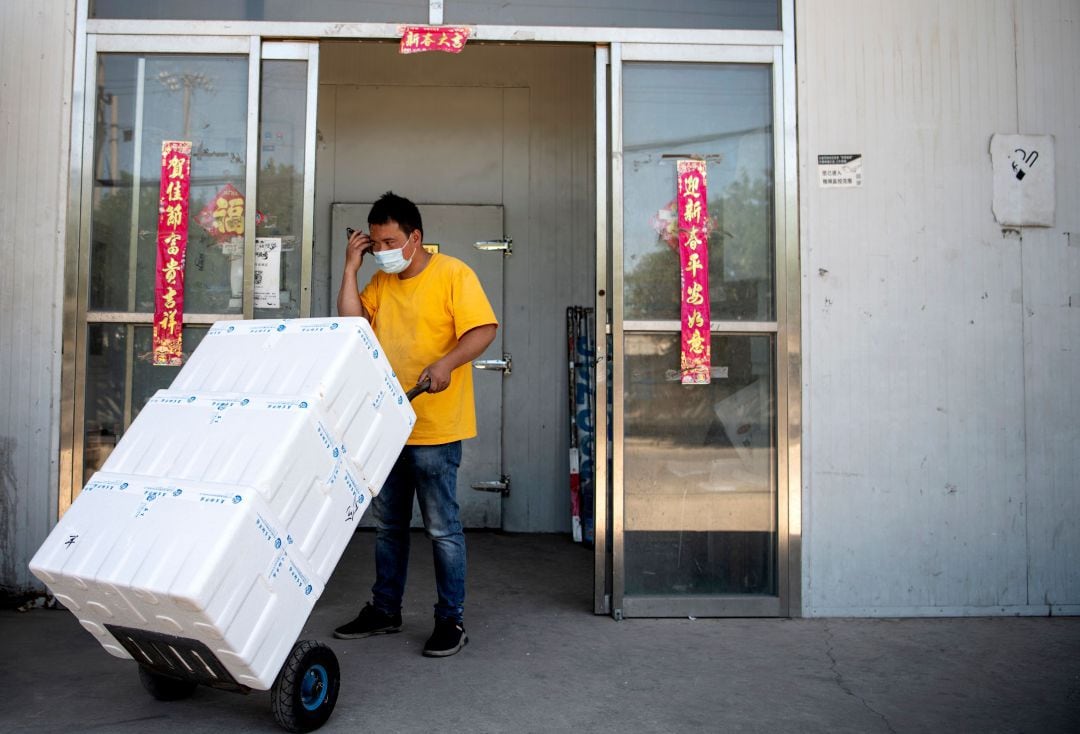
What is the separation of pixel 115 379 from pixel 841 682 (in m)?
3.54

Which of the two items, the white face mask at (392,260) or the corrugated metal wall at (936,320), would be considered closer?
the white face mask at (392,260)

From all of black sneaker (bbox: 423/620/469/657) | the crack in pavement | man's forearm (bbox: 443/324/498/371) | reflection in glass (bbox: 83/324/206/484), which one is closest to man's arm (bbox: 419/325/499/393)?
man's forearm (bbox: 443/324/498/371)

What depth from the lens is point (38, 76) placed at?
4.07 m

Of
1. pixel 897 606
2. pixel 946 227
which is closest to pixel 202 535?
pixel 897 606

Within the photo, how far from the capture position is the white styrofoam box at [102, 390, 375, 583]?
2471 mm

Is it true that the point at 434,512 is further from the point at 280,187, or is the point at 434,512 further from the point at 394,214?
the point at 280,187

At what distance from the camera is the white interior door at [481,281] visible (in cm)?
598

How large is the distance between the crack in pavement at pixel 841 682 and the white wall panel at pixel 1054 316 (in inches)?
45.1

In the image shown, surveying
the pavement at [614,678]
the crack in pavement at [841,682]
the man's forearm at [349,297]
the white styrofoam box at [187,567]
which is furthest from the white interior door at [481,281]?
the white styrofoam box at [187,567]

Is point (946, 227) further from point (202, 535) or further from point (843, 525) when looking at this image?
point (202, 535)

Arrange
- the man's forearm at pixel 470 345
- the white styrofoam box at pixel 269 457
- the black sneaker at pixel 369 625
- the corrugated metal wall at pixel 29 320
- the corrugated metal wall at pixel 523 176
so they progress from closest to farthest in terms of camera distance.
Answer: the white styrofoam box at pixel 269 457, the man's forearm at pixel 470 345, the black sneaker at pixel 369 625, the corrugated metal wall at pixel 29 320, the corrugated metal wall at pixel 523 176

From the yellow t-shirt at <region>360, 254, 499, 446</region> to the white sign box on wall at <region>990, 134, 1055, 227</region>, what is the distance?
2625 millimetres

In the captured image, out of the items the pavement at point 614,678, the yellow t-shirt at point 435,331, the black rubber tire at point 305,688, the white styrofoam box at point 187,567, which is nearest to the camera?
the white styrofoam box at point 187,567

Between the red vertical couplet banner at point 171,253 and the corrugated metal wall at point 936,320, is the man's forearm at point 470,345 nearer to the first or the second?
the red vertical couplet banner at point 171,253
